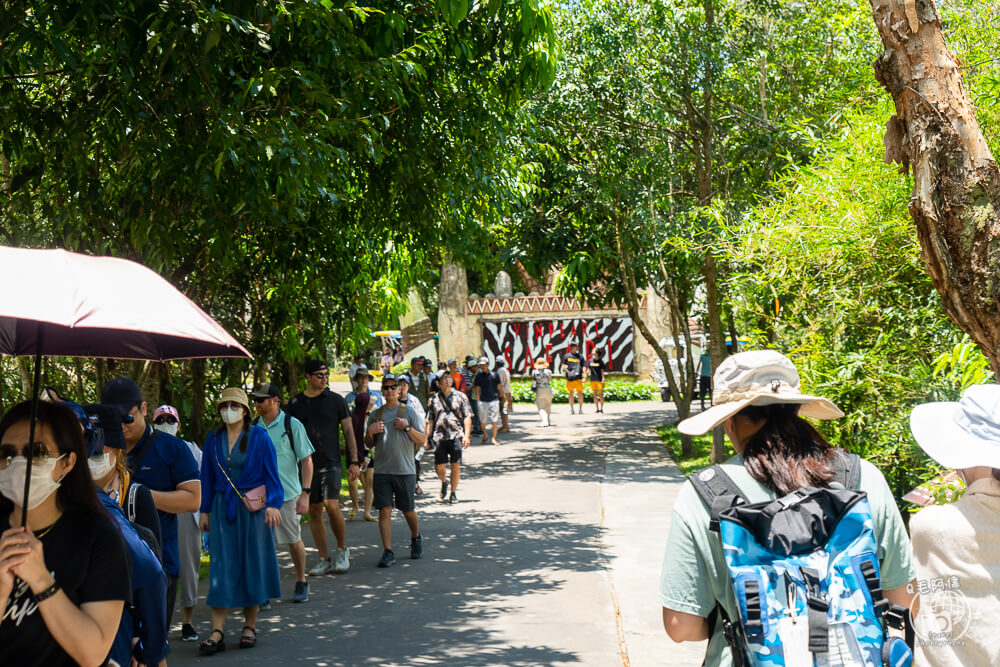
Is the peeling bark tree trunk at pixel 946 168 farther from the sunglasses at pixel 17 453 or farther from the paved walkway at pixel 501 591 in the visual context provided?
the sunglasses at pixel 17 453

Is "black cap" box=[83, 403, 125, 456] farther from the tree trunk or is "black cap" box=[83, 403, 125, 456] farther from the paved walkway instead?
the tree trunk

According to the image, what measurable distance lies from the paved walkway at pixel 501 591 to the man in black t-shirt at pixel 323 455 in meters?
0.28

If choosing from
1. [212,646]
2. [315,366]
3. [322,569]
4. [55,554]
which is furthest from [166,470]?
[322,569]

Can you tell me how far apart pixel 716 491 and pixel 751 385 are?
36 centimetres

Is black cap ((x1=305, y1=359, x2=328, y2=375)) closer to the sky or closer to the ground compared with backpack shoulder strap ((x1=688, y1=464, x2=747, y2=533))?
closer to the sky

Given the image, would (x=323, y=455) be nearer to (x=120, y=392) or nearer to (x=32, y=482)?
(x=120, y=392)

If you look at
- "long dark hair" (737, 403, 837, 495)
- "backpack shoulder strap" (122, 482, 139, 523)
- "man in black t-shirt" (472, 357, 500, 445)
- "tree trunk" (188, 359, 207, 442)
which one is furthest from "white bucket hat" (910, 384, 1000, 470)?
"man in black t-shirt" (472, 357, 500, 445)

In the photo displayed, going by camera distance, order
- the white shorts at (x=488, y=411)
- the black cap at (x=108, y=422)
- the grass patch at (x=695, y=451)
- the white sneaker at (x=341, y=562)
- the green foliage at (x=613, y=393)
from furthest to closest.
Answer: the green foliage at (x=613, y=393), the white shorts at (x=488, y=411), the grass patch at (x=695, y=451), the white sneaker at (x=341, y=562), the black cap at (x=108, y=422)

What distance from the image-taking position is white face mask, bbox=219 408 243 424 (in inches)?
289

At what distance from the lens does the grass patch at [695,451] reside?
1663 cm

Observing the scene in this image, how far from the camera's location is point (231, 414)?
7.34 metres

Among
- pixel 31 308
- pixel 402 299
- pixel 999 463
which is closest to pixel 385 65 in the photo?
pixel 31 308

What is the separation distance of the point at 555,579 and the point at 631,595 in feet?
2.97

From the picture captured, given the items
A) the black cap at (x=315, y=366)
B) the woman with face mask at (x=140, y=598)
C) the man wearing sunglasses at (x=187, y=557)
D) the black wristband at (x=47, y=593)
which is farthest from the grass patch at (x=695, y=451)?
the black wristband at (x=47, y=593)
